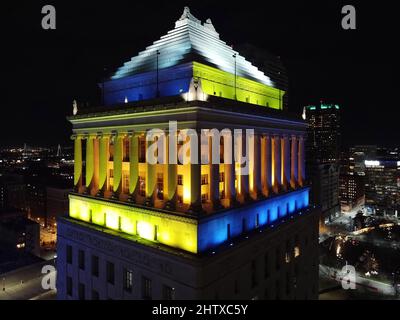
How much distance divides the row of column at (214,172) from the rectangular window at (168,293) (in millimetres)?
8696


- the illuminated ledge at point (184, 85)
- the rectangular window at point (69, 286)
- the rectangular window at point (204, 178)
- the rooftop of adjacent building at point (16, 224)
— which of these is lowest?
the rooftop of adjacent building at point (16, 224)

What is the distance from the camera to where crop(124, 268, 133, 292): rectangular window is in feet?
129

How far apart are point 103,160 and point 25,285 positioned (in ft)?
184

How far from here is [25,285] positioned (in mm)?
81500

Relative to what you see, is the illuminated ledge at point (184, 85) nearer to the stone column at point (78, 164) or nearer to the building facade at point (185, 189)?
the building facade at point (185, 189)

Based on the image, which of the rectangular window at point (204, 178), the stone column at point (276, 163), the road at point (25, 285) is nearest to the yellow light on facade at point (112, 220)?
the rectangular window at point (204, 178)

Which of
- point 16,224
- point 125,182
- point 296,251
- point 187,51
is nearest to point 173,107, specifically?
point 187,51

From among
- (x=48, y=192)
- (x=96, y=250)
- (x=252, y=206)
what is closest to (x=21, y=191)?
(x=48, y=192)

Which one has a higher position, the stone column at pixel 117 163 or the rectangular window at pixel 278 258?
the stone column at pixel 117 163

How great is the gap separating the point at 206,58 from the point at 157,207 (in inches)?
764

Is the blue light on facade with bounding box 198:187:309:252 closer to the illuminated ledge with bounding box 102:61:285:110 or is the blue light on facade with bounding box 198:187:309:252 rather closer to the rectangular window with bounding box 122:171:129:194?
the rectangular window with bounding box 122:171:129:194

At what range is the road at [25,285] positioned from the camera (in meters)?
76.7
